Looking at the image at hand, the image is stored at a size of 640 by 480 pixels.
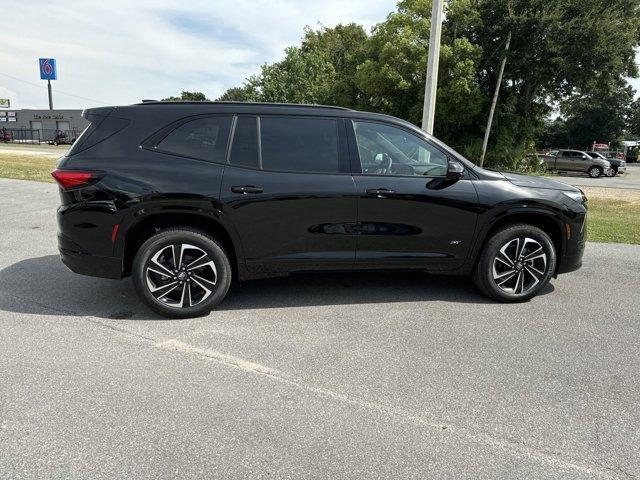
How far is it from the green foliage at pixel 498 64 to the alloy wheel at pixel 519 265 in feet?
Result: 76.5

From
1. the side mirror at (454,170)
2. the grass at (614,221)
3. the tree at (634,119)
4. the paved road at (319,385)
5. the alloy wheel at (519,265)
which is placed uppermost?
the tree at (634,119)

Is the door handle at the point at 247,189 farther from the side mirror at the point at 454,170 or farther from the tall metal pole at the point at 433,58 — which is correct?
the tall metal pole at the point at 433,58

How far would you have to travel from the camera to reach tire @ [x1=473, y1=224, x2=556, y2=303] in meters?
4.66

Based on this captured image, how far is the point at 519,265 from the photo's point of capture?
15.4ft

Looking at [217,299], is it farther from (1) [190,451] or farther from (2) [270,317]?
(1) [190,451]

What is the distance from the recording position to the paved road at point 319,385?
241cm

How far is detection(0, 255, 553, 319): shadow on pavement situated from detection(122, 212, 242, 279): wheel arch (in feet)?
1.63

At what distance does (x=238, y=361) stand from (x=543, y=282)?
124 inches

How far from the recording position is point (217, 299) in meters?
4.25

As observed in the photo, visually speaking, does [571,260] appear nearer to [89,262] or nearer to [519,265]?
[519,265]

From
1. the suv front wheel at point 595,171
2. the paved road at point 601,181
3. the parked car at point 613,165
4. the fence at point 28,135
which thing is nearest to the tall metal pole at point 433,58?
the paved road at point 601,181

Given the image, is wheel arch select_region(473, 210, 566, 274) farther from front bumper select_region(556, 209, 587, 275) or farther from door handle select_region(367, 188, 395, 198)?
door handle select_region(367, 188, 395, 198)

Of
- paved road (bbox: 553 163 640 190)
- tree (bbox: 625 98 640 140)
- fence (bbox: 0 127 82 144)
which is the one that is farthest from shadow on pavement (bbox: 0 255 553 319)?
tree (bbox: 625 98 640 140)

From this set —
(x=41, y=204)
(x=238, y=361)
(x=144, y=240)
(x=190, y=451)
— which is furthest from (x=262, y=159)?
(x=41, y=204)
